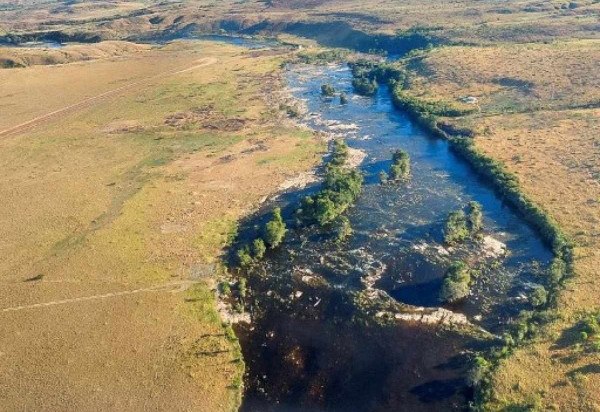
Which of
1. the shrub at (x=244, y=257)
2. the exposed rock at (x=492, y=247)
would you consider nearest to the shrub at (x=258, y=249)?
the shrub at (x=244, y=257)

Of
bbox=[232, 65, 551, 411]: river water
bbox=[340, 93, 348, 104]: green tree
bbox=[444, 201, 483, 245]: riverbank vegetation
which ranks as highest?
bbox=[340, 93, 348, 104]: green tree

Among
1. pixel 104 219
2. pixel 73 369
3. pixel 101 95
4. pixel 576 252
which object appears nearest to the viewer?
pixel 73 369

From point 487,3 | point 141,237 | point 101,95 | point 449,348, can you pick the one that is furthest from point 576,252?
point 487,3

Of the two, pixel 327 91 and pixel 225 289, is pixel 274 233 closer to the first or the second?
pixel 225 289

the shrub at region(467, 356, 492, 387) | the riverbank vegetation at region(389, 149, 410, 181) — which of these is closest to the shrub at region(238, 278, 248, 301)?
the shrub at region(467, 356, 492, 387)

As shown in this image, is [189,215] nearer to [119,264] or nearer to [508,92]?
[119,264]

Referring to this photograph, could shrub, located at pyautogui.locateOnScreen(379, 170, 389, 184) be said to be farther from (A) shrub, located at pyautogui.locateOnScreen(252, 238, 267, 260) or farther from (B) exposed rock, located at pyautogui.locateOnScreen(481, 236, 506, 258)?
(A) shrub, located at pyautogui.locateOnScreen(252, 238, 267, 260)

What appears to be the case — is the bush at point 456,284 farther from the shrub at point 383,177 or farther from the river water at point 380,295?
the shrub at point 383,177
